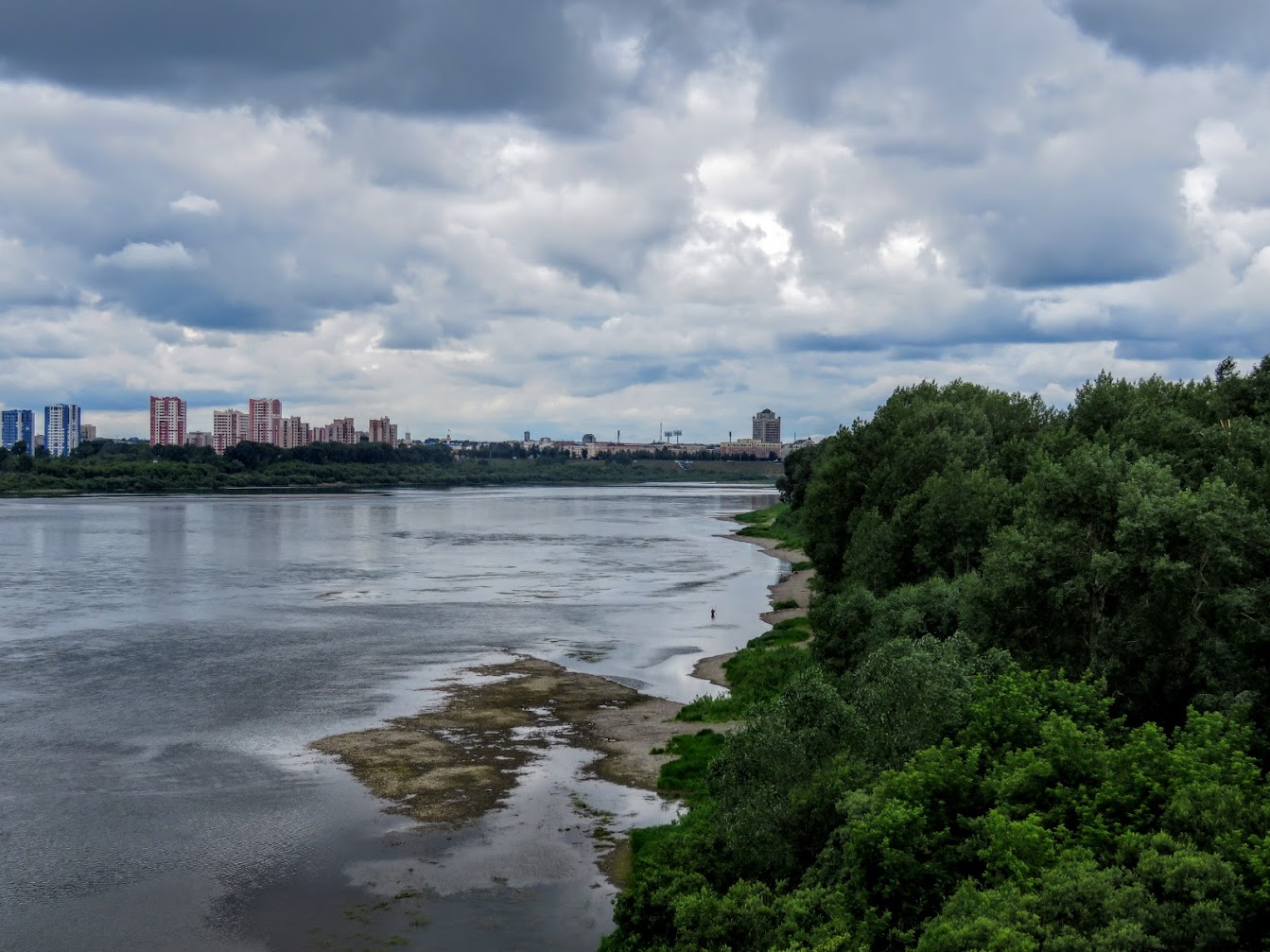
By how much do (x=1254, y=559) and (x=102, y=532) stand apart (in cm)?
12493

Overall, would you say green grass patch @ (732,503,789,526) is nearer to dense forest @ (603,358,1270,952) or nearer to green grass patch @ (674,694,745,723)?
green grass patch @ (674,694,745,723)

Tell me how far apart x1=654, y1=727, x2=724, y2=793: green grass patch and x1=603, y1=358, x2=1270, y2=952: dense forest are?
0.54 ft

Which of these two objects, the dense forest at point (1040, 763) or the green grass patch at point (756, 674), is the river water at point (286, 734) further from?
the dense forest at point (1040, 763)

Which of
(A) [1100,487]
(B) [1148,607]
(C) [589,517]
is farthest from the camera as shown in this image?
(C) [589,517]

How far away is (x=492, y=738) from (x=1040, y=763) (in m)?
23.8

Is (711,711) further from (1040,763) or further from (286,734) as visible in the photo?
(1040,763)

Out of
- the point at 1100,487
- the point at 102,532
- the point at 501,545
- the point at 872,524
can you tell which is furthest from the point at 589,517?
the point at 1100,487

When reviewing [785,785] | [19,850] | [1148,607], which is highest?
[1148,607]

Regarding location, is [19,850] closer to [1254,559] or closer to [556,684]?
[556,684]

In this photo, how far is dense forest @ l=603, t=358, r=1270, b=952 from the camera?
662 inches

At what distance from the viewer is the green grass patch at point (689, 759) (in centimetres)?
3428

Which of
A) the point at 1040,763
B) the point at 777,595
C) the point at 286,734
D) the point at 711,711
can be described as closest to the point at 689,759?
the point at 711,711

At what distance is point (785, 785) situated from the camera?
77.2 ft

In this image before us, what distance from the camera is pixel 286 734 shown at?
41031mm
